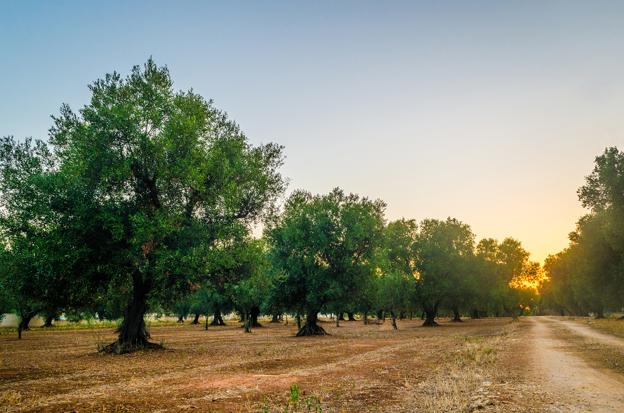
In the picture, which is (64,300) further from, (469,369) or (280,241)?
(280,241)

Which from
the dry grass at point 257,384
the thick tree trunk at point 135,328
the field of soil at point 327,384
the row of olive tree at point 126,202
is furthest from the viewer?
the thick tree trunk at point 135,328

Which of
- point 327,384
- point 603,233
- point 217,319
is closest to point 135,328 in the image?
point 327,384

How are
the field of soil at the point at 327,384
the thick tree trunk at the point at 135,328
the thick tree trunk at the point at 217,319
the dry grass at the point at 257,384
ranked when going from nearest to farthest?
the field of soil at the point at 327,384, the dry grass at the point at 257,384, the thick tree trunk at the point at 135,328, the thick tree trunk at the point at 217,319

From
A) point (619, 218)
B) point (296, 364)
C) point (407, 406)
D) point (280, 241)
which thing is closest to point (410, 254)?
point (280, 241)

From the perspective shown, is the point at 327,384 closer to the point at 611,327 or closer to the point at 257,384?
the point at 257,384

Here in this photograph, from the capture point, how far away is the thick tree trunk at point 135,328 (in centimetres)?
3064

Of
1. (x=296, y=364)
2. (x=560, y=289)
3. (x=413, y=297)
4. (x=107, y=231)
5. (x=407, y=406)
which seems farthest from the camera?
(x=560, y=289)

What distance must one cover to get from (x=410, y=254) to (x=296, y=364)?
64.7 m

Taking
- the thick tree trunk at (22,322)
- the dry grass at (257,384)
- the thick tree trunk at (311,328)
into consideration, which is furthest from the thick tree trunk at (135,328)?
the thick tree trunk at (22,322)

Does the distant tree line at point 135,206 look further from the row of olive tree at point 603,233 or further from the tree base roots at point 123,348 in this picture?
the row of olive tree at point 603,233

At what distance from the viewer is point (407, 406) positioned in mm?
11914

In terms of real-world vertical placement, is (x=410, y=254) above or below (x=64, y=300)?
above

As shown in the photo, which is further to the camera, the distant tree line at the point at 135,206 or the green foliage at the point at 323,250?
the green foliage at the point at 323,250

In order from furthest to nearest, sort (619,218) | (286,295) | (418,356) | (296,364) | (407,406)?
1. (286,295)
2. (619,218)
3. (418,356)
4. (296,364)
5. (407,406)
